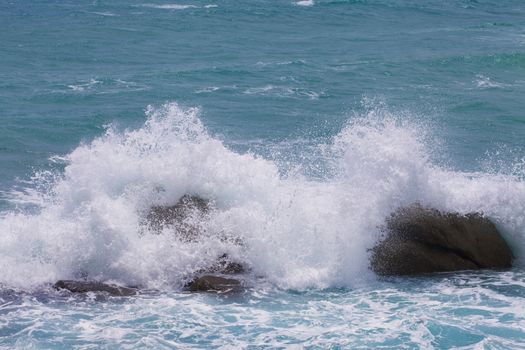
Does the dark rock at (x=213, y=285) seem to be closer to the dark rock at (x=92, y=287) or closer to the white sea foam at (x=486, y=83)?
the dark rock at (x=92, y=287)

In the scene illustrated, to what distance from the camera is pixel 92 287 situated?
35.4 ft

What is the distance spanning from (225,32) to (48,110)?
1244cm

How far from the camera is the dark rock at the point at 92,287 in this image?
1071 cm

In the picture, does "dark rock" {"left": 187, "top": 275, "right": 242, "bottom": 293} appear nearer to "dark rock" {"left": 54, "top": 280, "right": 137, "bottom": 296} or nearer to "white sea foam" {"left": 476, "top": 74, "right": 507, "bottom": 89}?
"dark rock" {"left": 54, "top": 280, "right": 137, "bottom": 296}

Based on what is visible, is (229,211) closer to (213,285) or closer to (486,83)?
(213,285)

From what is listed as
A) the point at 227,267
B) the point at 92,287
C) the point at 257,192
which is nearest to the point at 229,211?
the point at 257,192

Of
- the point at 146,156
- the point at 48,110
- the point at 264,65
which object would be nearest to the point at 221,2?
the point at 264,65

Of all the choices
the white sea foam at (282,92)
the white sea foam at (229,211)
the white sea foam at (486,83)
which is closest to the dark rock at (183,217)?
the white sea foam at (229,211)

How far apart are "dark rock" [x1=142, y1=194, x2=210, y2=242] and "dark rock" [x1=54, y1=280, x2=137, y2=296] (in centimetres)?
126

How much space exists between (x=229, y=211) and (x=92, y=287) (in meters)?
2.42

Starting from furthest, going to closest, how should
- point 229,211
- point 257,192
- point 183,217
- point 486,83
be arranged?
point 486,83 → point 257,192 → point 229,211 → point 183,217

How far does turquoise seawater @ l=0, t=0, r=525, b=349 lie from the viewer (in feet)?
32.5

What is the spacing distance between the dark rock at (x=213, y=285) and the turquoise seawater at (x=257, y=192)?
174mm

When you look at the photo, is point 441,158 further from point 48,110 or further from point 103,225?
point 48,110
